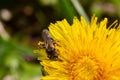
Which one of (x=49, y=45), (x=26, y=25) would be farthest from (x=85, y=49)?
(x=26, y=25)

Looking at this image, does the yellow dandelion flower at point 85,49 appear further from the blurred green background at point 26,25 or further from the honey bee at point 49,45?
the blurred green background at point 26,25

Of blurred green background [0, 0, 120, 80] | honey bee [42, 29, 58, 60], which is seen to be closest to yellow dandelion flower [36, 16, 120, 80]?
honey bee [42, 29, 58, 60]

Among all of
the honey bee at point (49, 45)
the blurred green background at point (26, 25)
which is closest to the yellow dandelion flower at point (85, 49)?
the honey bee at point (49, 45)

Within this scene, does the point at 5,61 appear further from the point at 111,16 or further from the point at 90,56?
the point at 90,56

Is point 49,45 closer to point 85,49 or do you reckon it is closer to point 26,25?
point 85,49

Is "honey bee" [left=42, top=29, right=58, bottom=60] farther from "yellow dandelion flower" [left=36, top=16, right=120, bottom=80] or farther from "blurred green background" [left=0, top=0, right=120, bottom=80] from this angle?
"blurred green background" [left=0, top=0, right=120, bottom=80]

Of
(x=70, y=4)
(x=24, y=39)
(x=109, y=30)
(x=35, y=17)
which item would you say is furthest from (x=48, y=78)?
(x=35, y=17)

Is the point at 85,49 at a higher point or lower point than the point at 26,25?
lower
